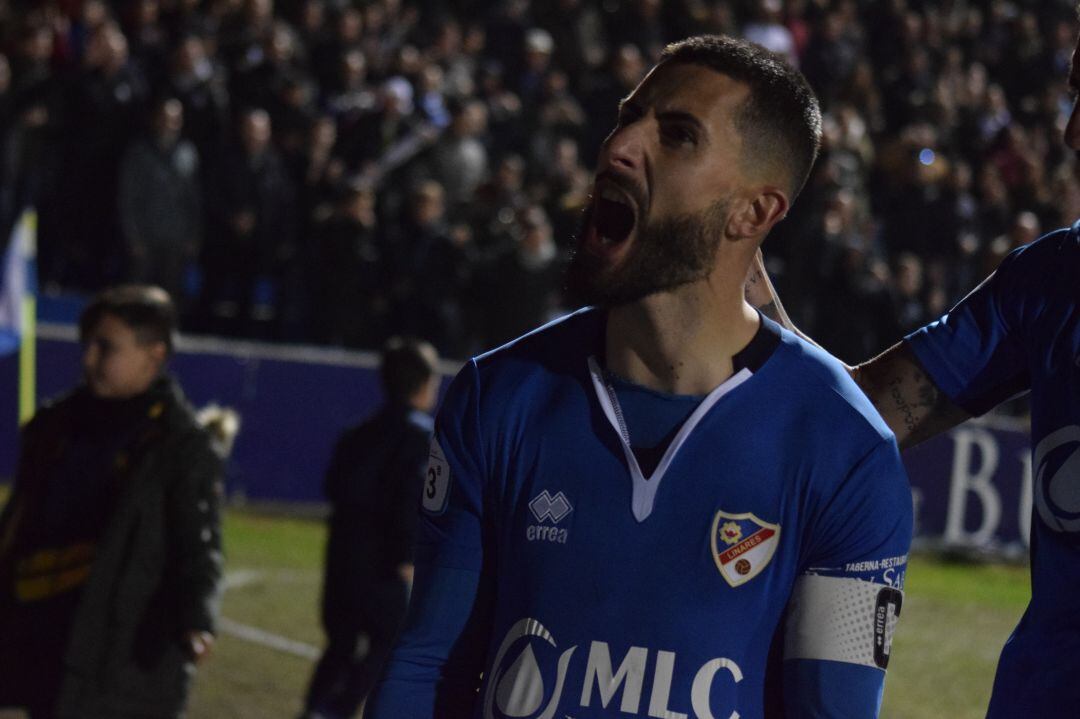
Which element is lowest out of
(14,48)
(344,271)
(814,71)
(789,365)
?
(789,365)

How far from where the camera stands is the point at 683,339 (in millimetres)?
2699

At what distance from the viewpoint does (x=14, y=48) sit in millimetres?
14867

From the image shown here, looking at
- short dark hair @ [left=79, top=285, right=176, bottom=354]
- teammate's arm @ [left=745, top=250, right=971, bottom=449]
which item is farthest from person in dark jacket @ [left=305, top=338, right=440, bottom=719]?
teammate's arm @ [left=745, top=250, right=971, bottom=449]

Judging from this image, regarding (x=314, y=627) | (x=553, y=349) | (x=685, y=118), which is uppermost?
(x=685, y=118)

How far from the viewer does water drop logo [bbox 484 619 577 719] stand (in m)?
2.54

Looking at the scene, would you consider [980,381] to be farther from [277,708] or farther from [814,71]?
[814,71]

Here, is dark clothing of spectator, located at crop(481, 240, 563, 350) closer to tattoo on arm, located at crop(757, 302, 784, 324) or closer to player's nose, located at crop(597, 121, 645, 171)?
Result: tattoo on arm, located at crop(757, 302, 784, 324)

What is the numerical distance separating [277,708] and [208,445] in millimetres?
3626

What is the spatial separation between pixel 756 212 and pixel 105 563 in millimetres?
3448

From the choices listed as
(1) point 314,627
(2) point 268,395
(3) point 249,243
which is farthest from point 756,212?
(3) point 249,243

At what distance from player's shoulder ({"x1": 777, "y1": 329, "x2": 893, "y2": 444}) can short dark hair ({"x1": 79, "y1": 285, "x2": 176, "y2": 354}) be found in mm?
3546

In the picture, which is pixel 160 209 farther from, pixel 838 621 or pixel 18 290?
pixel 838 621

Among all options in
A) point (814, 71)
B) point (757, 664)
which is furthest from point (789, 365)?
point (814, 71)

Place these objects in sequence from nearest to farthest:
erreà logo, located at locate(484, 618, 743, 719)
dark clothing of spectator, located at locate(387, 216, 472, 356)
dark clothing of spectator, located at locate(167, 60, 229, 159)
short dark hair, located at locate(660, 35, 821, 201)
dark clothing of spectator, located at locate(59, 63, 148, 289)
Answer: erreà logo, located at locate(484, 618, 743, 719)
short dark hair, located at locate(660, 35, 821, 201)
dark clothing of spectator, located at locate(59, 63, 148, 289)
dark clothing of spectator, located at locate(167, 60, 229, 159)
dark clothing of spectator, located at locate(387, 216, 472, 356)
